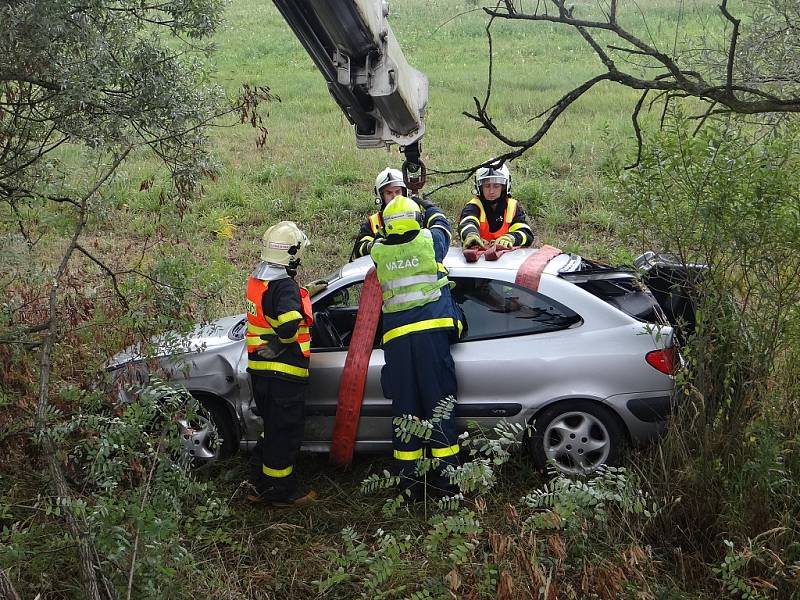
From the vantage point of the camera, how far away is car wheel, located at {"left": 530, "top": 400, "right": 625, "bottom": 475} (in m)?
5.20

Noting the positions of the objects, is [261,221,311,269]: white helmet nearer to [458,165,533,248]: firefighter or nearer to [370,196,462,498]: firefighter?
[370,196,462,498]: firefighter

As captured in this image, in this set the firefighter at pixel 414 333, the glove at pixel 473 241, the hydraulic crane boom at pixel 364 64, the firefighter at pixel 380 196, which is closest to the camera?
the hydraulic crane boom at pixel 364 64

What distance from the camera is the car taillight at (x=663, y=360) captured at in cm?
510

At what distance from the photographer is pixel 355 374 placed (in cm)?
546

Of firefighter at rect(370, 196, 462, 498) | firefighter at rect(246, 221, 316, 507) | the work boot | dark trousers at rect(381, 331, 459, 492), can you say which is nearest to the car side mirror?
firefighter at rect(246, 221, 316, 507)

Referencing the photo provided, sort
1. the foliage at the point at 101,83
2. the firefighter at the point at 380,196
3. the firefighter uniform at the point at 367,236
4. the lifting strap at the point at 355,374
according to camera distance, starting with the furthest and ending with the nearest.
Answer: the firefighter uniform at the point at 367,236
the firefighter at the point at 380,196
the lifting strap at the point at 355,374
the foliage at the point at 101,83

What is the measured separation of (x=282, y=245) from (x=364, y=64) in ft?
4.21

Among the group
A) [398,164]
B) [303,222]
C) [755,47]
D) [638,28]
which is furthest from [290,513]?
[638,28]

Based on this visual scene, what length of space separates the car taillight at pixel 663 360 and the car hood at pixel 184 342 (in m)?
2.77

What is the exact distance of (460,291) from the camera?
5.57m

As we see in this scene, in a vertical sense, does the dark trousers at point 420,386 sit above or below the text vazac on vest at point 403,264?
below

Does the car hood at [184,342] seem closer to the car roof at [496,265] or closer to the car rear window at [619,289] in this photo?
the car roof at [496,265]

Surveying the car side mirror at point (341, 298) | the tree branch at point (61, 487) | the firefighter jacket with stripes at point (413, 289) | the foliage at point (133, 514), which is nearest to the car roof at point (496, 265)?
the car side mirror at point (341, 298)

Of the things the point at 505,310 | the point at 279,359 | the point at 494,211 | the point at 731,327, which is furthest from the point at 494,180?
the point at 731,327
